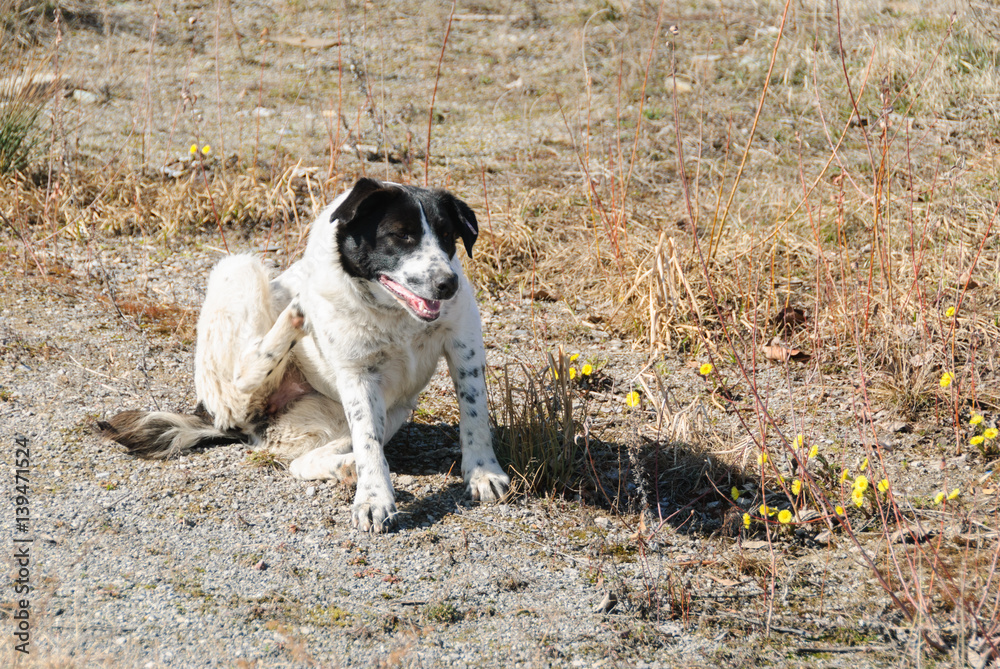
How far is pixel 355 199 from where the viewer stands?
11.2 ft

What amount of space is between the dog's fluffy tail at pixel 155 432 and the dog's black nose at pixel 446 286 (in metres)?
1.36

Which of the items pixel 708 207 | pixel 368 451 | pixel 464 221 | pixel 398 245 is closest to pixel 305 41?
pixel 708 207

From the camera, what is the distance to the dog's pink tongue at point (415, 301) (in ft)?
11.3

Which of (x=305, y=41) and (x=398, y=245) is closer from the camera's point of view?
(x=398, y=245)

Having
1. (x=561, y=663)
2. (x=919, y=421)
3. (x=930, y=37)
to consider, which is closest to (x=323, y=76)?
(x=930, y=37)

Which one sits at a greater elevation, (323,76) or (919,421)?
(323,76)

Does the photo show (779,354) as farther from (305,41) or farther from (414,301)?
(305,41)

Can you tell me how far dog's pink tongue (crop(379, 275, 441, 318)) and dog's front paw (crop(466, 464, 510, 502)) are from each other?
66 cm

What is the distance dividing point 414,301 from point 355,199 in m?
0.44

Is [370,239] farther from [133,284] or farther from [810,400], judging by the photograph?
[133,284]

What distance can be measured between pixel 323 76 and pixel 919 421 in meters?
7.07

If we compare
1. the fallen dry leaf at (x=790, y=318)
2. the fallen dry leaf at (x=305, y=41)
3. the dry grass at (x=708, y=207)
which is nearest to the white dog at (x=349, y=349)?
the dry grass at (x=708, y=207)

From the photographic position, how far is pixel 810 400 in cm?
439

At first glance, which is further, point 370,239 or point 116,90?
point 116,90
